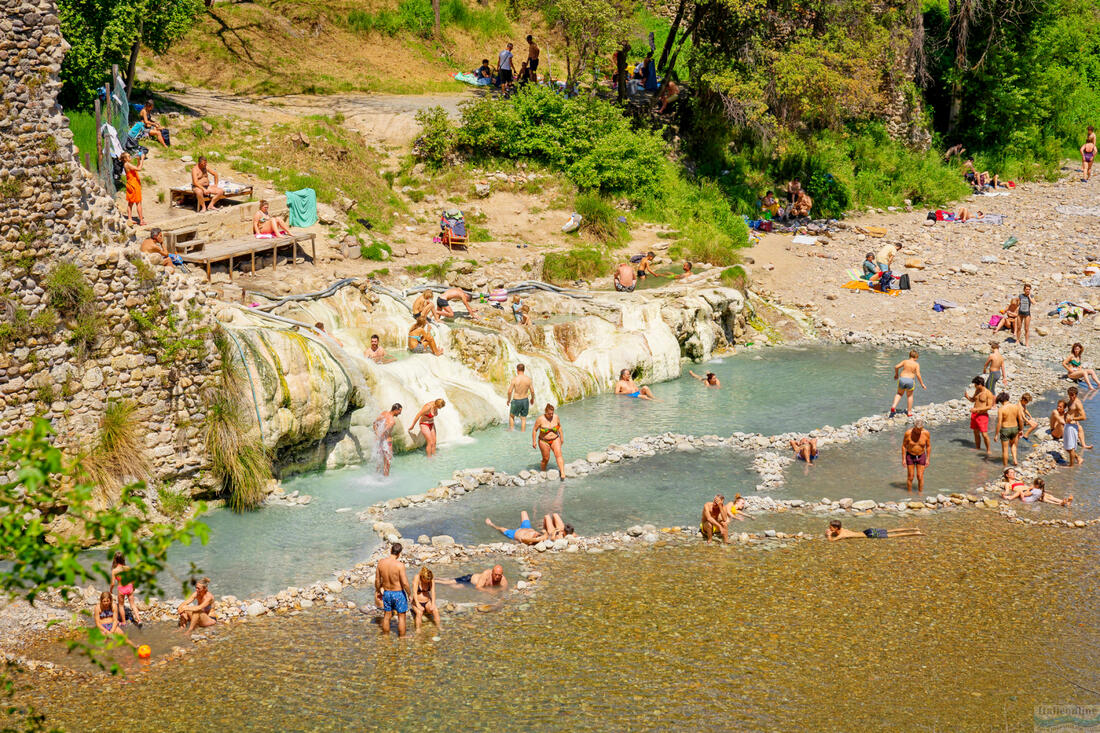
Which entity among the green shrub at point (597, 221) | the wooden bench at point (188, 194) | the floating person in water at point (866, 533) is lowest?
the floating person in water at point (866, 533)

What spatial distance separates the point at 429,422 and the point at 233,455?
3886 millimetres

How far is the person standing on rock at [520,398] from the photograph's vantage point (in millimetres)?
21734

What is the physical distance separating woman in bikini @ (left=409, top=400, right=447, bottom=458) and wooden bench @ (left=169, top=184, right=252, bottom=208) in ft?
27.9

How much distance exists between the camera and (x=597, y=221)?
30281 millimetres

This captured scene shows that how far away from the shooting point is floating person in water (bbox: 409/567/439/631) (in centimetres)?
1416

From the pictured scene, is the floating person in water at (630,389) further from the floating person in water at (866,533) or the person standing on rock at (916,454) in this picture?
the floating person in water at (866,533)

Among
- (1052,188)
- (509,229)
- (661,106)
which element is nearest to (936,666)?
(509,229)

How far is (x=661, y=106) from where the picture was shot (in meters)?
35.3

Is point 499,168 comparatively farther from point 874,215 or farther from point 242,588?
point 242,588

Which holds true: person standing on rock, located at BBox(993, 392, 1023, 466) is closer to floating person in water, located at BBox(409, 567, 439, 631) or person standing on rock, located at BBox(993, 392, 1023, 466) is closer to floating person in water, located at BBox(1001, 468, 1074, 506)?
floating person in water, located at BBox(1001, 468, 1074, 506)

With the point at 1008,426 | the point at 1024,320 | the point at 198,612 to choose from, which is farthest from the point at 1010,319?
the point at 198,612

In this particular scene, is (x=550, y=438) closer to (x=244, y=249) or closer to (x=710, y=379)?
(x=710, y=379)

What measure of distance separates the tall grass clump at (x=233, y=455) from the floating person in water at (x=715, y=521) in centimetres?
658

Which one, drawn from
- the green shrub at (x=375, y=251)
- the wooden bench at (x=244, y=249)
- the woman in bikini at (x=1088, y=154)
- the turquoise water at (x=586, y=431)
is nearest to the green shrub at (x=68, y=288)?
the turquoise water at (x=586, y=431)
